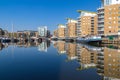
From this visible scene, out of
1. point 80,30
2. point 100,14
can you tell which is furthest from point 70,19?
point 100,14

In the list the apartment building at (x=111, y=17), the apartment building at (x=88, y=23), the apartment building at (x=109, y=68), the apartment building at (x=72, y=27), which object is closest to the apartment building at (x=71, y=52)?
the apartment building at (x=109, y=68)

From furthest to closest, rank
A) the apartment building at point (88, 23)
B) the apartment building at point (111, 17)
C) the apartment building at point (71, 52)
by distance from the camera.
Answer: the apartment building at point (88, 23), the apartment building at point (111, 17), the apartment building at point (71, 52)

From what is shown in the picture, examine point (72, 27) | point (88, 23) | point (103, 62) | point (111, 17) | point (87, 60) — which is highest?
point (111, 17)

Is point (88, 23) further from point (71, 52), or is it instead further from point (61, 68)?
point (61, 68)

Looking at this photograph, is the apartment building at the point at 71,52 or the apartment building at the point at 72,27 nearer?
the apartment building at the point at 71,52

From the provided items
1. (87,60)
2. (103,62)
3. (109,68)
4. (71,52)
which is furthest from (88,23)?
(109,68)

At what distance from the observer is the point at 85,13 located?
14725 centimetres

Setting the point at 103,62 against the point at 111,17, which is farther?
the point at 111,17

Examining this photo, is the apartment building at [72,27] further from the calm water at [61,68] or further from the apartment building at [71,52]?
the calm water at [61,68]

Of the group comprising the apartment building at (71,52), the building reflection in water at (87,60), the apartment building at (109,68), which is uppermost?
the apartment building at (109,68)

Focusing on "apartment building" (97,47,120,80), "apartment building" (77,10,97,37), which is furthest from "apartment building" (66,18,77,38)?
"apartment building" (97,47,120,80)

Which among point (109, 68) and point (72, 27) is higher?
point (72, 27)

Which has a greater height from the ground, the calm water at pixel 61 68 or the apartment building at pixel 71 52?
the calm water at pixel 61 68

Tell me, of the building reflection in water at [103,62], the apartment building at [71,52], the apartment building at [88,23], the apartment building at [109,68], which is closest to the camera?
the apartment building at [109,68]
